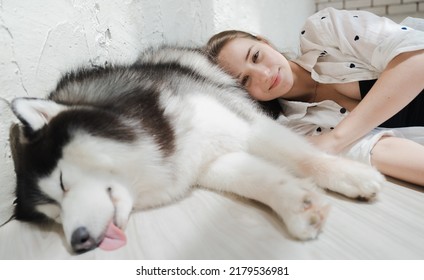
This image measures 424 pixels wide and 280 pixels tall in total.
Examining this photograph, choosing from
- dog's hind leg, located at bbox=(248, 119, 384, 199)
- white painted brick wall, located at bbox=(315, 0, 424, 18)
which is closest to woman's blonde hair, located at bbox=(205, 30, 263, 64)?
dog's hind leg, located at bbox=(248, 119, 384, 199)

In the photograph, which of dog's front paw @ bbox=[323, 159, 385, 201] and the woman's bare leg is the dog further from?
the woman's bare leg

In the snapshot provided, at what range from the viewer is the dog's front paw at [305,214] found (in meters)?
0.84

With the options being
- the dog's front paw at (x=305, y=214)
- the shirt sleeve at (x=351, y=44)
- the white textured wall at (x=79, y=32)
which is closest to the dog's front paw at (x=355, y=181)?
the dog's front paw at (x=305, y=214)

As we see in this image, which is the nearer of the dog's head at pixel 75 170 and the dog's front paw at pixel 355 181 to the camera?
the dog's head at pixel 75 170

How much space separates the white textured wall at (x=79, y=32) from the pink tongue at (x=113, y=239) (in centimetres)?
50

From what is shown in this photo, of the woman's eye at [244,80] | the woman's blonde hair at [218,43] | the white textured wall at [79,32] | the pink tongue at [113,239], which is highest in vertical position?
the white textured wall at [79,32]

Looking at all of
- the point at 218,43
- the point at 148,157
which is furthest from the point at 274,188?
the point at 218,43

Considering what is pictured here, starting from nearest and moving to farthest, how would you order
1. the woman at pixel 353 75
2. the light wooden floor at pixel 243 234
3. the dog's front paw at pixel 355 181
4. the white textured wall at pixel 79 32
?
the light wooden floor at pixel 243 234
the dog's front paw at pixel 355 181
the white textured wall at pixel 79 32
the woman at pixel 353 75

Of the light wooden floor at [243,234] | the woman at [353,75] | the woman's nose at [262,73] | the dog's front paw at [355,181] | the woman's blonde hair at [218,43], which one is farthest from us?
Answer: the woman's blonde hair at [218,43]

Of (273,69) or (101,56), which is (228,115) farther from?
(101,56)

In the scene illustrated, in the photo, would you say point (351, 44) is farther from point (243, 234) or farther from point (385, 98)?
point (243, 234)

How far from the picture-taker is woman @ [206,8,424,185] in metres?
1.29

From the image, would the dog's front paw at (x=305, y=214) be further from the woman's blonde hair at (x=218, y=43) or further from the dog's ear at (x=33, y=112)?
the woman's blonde hair at (x=218, y=43)

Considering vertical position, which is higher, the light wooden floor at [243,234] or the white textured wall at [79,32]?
the white textured wall at [79,32]
